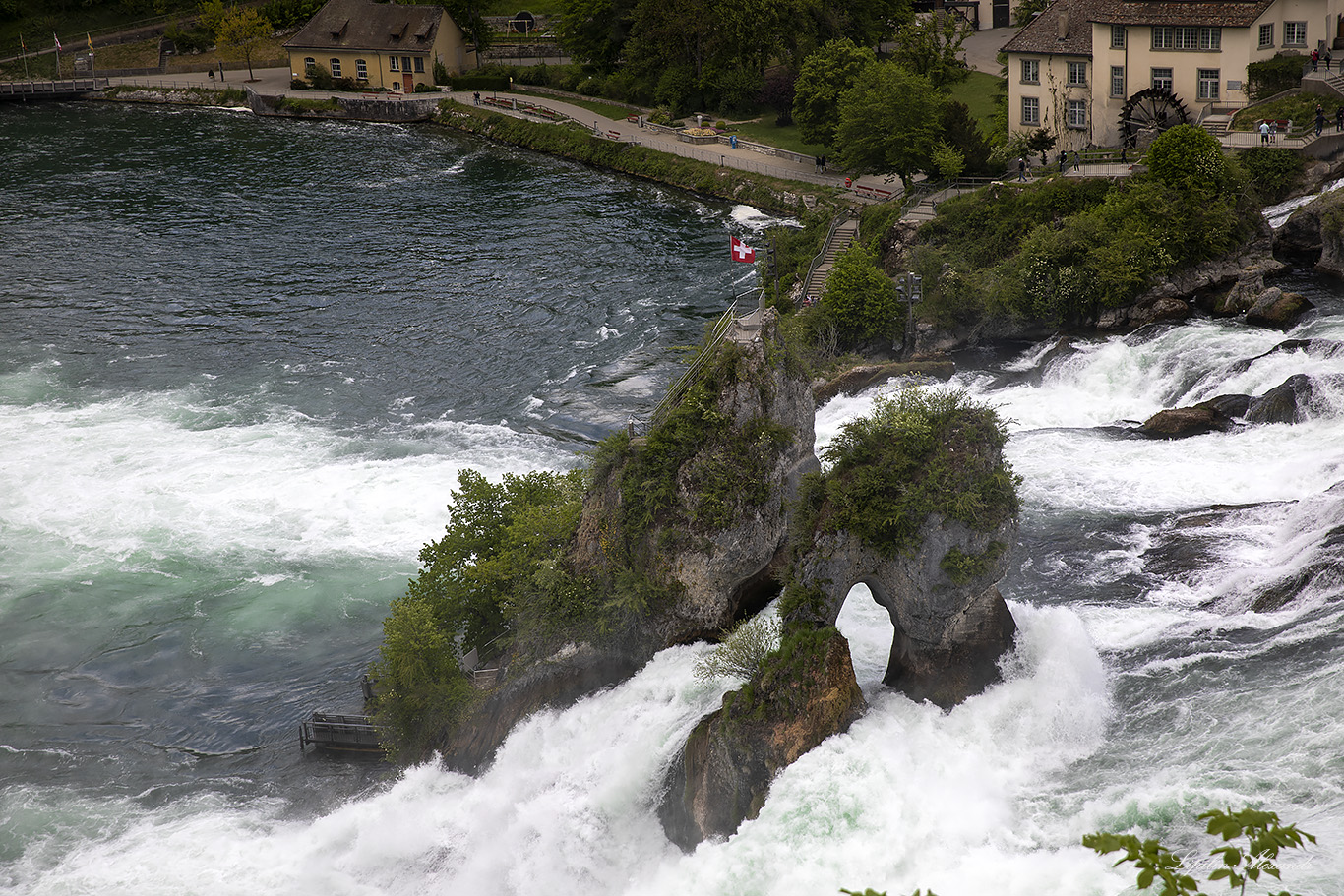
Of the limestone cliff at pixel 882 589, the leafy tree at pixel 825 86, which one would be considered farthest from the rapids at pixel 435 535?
the leafy tree at pixel 825 86

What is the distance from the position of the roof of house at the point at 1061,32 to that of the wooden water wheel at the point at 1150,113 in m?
6.17

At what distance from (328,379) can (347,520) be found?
18367mm

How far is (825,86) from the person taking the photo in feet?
332

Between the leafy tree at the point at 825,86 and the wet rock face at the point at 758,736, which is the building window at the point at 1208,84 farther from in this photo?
the wet rock face at the point at 758,736

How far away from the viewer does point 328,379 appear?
236 ft

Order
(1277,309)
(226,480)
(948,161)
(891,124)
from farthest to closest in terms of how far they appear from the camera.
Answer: (891,124)
(948,161)
(226,480)
(1277,309)

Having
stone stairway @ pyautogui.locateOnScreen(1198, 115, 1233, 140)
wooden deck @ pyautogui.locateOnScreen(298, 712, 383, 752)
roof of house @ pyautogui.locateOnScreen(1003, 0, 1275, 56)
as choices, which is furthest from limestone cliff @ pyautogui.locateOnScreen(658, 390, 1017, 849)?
roof of house @ pyautogui.locateOnScreen(1003, 0, 1275, 56)

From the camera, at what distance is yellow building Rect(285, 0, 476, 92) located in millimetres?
140500

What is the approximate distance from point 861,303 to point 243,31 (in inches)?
4326

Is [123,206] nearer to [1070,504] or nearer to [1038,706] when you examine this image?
[1070,504]

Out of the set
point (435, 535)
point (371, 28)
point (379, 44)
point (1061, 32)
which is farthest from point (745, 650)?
point (371, 28)

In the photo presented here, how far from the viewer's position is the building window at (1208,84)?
7719cm

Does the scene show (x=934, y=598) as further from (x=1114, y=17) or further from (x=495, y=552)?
(x=1114, y=17)

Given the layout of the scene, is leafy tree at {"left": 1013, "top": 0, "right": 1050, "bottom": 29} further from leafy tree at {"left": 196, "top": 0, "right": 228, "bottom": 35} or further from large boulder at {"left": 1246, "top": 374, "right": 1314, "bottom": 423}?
leafy tree at {"left": 196, "top": 0, "right": 228, "bottom": 35}
